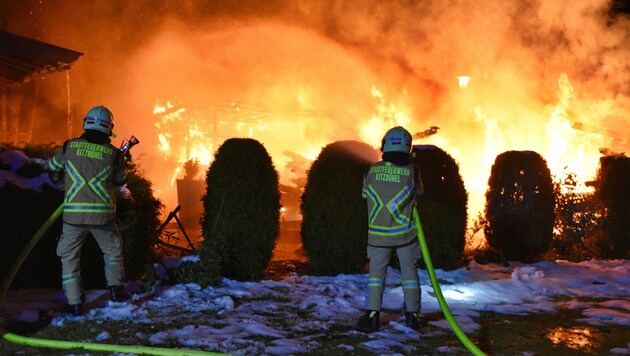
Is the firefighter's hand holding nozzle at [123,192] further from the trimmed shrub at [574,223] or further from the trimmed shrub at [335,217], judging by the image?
the trimmed shrub at [574,223]

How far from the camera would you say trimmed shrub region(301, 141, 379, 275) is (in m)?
8.74

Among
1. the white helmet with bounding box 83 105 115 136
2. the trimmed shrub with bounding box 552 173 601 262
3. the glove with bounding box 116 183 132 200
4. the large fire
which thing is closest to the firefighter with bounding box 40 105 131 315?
the white helmet with bounding box 83 105 115 136

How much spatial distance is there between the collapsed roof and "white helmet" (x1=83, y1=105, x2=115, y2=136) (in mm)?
6210

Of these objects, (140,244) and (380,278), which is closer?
(380,278)

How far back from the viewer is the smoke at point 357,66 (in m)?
21.1

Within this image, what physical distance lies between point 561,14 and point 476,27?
3087 mm

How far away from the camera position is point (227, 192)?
811 centimetres

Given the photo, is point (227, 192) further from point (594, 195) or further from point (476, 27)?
point (476, 27)

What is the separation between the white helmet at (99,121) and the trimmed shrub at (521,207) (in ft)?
25.1

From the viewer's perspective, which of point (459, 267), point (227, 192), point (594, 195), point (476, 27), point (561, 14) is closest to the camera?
point (227, 192)

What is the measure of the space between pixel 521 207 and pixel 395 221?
5962mm

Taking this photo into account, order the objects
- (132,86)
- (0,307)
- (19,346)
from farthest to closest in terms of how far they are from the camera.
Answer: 1. (132,86)
2. (0,307)
3. (19,346)

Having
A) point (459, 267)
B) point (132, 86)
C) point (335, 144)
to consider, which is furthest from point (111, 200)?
point (132, 86)

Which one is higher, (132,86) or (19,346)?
(132,86)
